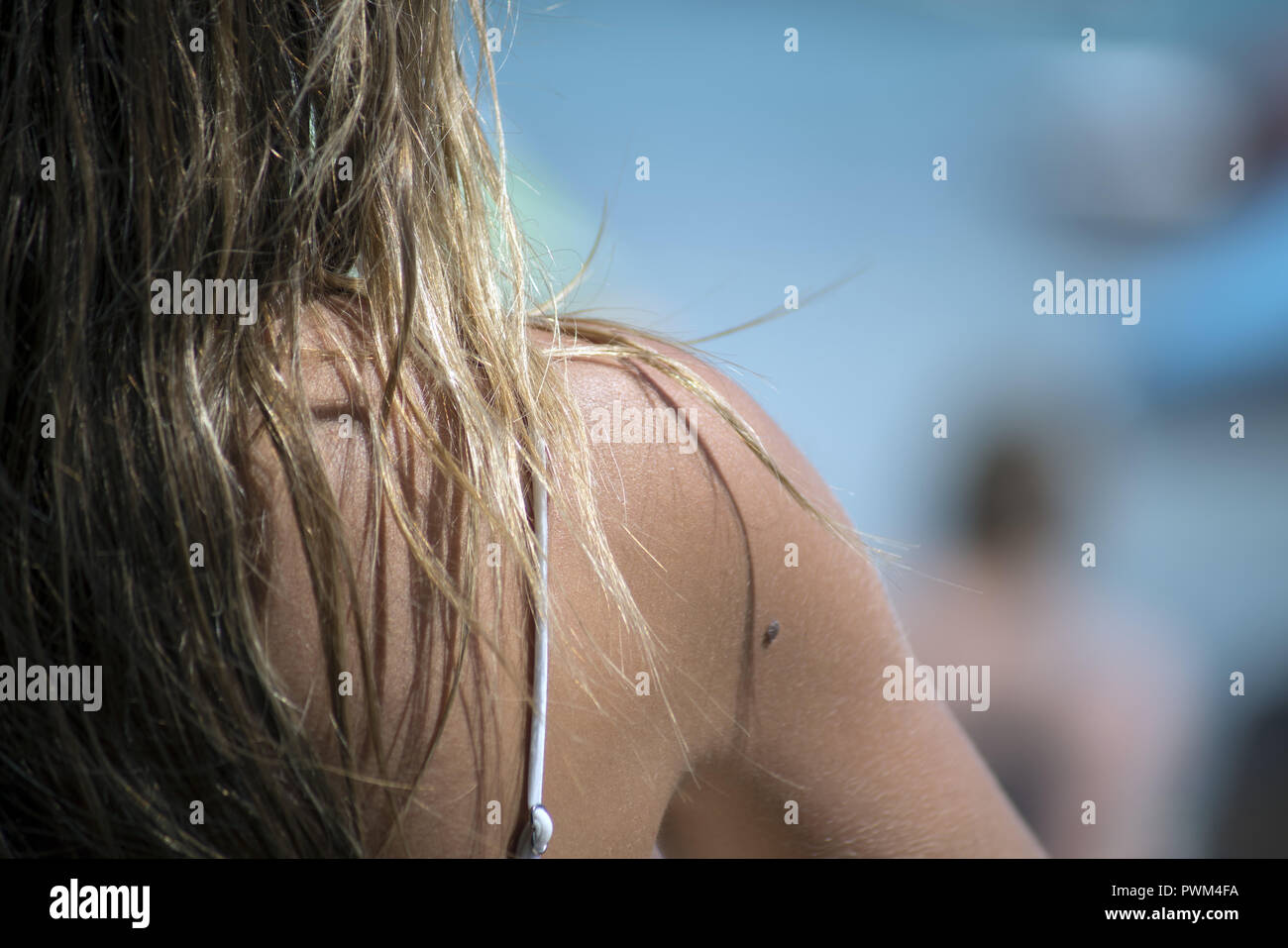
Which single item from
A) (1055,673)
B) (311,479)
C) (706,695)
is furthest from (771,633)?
(1055,673)

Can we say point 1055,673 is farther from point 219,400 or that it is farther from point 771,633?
point 219,400

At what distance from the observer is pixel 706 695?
2.49 ft

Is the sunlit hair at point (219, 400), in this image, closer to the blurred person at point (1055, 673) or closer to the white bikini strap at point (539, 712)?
the white bikini strap at point (539, 712)

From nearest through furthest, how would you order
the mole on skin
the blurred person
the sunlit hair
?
the sunlit hair, the mole on skin, the blurred person

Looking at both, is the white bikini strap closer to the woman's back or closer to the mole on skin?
the woman's back

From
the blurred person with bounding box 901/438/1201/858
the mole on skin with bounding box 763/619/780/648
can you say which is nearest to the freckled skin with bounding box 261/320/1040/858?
the mole on skin with bounding box 763/619/780/648

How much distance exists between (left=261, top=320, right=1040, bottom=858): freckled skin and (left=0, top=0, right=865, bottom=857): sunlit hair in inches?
0.9

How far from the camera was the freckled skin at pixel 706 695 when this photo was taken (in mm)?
608

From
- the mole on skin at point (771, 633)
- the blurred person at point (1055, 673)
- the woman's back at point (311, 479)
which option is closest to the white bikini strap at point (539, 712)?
the woman's back at point (311, 479)

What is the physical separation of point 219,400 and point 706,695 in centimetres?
45

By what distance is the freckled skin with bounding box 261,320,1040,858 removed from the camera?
608mm

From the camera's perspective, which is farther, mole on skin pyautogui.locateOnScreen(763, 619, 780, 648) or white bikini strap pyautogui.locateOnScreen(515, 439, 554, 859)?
mole on skin pyautogui.locateOnScreen(763, 619, 780, 648)

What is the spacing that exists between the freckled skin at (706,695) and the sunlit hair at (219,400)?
2 cm
